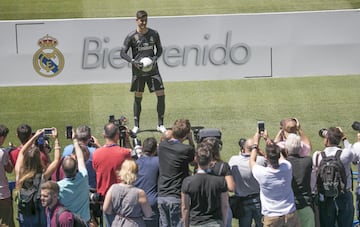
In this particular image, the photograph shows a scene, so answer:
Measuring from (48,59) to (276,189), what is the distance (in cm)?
915

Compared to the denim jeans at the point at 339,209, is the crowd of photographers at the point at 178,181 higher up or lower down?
higher up

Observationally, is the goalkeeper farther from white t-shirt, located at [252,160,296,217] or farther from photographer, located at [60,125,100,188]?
white t-shirt, located at [252,160,296,217]

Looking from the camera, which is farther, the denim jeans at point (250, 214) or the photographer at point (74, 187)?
the denim jeans at point (250, 214)

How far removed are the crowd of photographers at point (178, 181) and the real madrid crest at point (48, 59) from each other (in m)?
6.87

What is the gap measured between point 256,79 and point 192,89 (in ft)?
4.99

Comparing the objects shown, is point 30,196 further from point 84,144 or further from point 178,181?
point 178,181

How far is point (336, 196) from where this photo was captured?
921cm

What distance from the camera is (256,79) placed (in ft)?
55.6

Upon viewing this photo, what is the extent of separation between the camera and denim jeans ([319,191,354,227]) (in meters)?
9.30

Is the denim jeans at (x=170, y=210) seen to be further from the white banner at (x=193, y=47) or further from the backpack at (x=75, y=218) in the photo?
the white banner at (x=193, y=47)

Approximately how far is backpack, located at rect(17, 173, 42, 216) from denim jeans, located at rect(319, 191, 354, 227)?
11.9ft

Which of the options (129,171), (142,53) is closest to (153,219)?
(129,171)

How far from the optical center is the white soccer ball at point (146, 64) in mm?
12977

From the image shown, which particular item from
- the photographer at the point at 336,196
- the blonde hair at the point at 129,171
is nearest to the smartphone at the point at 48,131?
the blonde hair at the point at 129,171
